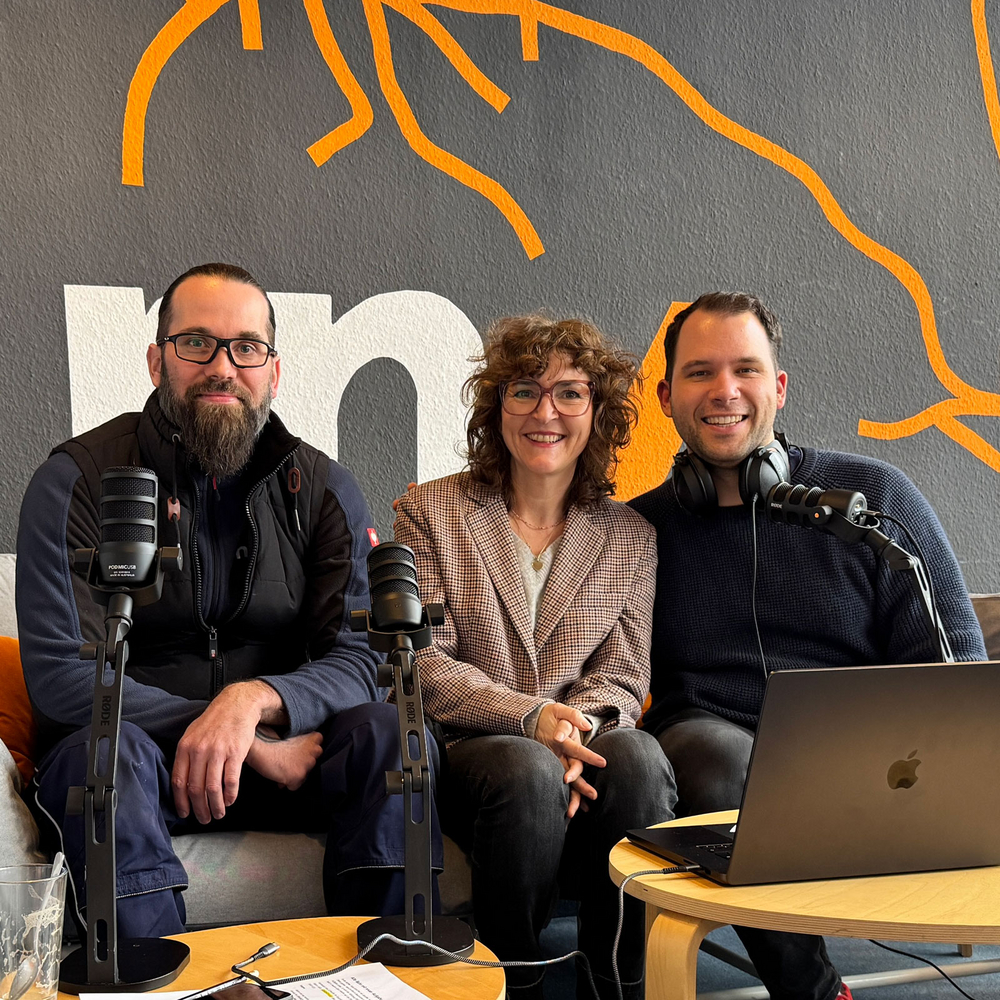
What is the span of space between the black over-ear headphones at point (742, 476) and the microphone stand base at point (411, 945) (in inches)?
45.3

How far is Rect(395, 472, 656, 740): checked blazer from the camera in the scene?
203 cm

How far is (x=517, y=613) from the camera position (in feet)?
6.92

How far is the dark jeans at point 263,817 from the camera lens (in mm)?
1516

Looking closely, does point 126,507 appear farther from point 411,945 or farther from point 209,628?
point 209,628

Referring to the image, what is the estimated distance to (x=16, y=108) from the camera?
2.65 m

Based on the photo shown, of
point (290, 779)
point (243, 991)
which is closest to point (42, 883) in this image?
point (243, 991)

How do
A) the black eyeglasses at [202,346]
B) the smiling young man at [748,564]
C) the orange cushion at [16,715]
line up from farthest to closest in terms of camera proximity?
the smiling young man at [748,564]
the black eyeglasses at [202,346]
the orange cushion at [16,715]

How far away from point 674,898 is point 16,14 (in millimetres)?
2615

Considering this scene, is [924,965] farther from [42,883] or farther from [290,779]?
[42,883]

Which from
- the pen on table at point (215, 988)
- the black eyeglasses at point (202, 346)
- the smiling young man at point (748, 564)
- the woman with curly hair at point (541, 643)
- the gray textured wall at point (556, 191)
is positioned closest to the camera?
the pen on table at point (215, 988)

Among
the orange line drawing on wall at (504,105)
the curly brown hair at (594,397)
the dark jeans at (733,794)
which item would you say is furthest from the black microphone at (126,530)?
the orange line drawing on wall at (504,105)

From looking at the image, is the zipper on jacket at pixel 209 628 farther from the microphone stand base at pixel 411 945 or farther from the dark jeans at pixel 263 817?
the microphone stand base at pixel 411 945

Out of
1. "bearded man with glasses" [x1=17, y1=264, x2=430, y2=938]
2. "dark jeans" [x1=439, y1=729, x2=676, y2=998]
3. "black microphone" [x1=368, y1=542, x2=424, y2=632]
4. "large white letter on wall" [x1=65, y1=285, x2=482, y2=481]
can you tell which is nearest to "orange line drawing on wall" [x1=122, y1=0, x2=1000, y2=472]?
"large white letter on wall" [x1=65, y1=285, x2=482, y2=481]

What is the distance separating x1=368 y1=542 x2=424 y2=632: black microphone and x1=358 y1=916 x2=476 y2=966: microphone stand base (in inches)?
13.7
